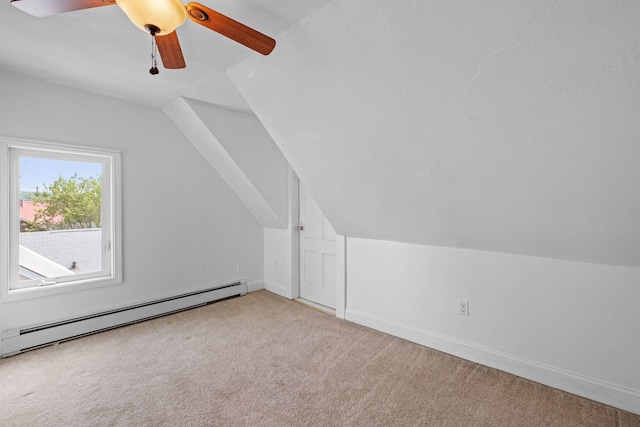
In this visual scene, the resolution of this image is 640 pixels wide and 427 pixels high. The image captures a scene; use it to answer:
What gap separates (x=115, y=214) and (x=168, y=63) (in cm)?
204

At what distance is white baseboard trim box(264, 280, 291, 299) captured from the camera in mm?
4050

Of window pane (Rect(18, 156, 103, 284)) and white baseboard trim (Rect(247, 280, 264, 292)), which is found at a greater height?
window pane (Rect(18, 156, 103, 284))

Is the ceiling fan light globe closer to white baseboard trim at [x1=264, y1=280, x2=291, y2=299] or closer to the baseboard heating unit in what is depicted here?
the baseboard heating unit

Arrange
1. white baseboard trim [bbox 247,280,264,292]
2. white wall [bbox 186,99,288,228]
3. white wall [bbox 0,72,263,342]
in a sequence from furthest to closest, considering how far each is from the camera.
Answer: white baseboard trim [bbox 247,280,264,292] → white wall [bbox 186,99,288,228] → white wall [bbox 0,72,263,342]

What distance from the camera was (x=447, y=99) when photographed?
1.66 metres

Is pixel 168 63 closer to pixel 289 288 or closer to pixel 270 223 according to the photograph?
pixel 270 223

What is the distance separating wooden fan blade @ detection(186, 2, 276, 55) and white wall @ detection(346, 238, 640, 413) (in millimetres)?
2040

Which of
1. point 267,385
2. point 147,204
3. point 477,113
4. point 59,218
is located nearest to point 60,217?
point 59,218

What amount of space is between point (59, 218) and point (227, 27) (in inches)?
104

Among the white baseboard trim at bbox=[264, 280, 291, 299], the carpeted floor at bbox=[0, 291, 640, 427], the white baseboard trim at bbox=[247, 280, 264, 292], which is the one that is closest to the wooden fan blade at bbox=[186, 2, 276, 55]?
the carpeted floor at bbox=[0, 291, 640, 427]

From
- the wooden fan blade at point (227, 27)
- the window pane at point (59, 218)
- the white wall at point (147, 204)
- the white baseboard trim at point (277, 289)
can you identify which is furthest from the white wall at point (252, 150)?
the wooden fan blade at point (227, 27)

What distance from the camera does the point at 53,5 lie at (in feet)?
4.16

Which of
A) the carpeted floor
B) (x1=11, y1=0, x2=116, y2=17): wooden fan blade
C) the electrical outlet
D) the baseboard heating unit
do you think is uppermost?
(x1=11, y1=0, x2=116, y2=17): wooden fan blade

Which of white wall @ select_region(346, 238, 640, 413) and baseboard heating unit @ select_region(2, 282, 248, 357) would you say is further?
baseboard heating unit @ select_region(2, 282, 248, 357)
